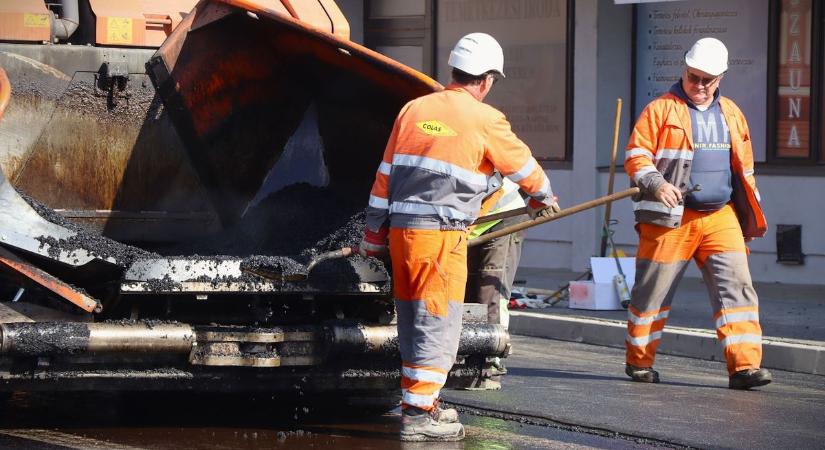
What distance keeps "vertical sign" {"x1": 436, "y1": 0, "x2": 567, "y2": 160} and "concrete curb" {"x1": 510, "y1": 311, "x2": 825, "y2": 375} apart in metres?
3.93

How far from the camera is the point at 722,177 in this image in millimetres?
8055

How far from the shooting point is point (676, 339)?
9.70 m

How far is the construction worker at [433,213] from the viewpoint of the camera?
6.22m

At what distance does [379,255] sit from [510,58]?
8659 mm

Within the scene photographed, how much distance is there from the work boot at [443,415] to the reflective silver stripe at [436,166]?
0.94 meters

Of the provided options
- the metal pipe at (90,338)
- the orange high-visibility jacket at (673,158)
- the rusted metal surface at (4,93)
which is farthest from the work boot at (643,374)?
the rusted metal surface at (4,93)

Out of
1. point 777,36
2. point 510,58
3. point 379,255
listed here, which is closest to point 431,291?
point 379,255

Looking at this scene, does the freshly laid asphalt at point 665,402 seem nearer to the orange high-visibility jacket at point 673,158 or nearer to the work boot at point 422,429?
the work boot at point 422,429

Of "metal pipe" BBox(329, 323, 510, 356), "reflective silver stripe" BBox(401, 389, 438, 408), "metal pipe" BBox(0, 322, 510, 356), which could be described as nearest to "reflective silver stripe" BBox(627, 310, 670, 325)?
"metal pipe" BBox(329, 323, 510, 356)

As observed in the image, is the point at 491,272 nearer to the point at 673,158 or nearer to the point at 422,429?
the point at 673,158

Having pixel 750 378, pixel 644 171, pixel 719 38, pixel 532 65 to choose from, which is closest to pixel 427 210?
pixel 644 171

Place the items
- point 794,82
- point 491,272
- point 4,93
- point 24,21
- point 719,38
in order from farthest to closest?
point 719,38 → point 794,82 → point 491,272 → point 24,21 → point 4,93

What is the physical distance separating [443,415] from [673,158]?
2.40 meters

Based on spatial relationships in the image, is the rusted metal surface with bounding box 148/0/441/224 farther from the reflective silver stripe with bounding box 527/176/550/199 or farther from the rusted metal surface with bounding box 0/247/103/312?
the rusted metal surface with bounding box 0/247/103/312
